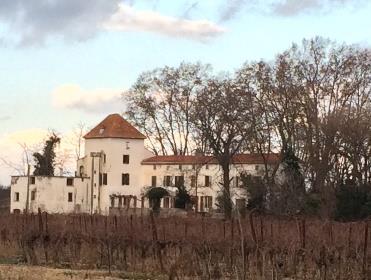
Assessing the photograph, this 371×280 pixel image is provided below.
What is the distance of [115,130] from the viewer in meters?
90.6

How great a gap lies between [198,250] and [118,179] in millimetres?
66617

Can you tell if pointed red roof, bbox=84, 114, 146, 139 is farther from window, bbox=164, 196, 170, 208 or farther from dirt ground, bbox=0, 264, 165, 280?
dirt ground, bbox=0, 264, 165, 280

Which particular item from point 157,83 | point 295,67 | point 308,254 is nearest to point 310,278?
point 308,254

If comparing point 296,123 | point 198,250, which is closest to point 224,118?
point 296,123

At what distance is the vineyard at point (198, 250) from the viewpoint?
2030cm

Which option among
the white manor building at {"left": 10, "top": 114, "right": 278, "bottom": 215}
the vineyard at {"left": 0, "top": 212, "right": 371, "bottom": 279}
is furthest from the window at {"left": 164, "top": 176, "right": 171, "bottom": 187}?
the vineyard at {"left": 0, "top": 212, "right": 371, "bottom": 279}

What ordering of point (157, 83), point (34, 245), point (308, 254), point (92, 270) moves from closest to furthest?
point (308, 254) → point (92, 270) → point (34, 245) → point (157, 83)

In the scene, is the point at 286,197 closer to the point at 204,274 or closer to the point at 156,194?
the point at 156,194

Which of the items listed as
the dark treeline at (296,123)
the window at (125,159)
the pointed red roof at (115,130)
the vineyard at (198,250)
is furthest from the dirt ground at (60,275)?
the pointed red roof at (115,130)

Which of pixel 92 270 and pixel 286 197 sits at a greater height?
pixel 286 197

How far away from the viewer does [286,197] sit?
193ft

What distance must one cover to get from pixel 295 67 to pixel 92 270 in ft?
156

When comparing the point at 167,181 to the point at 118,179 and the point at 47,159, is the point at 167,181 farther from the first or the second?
the point at 47,159

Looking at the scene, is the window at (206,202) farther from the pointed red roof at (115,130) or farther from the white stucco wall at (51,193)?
the white stucco wall at (51,193)
